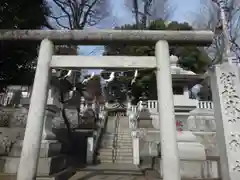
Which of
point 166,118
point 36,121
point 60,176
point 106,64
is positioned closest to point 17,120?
point 60,176

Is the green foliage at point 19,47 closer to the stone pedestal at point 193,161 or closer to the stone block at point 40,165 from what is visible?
the stone block at point 40,165

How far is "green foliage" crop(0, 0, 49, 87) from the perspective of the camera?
5.88m

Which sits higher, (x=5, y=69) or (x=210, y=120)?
(x=5, y=69)

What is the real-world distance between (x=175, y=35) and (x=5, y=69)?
5.26m

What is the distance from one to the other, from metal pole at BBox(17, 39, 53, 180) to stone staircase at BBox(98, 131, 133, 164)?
6.81 m

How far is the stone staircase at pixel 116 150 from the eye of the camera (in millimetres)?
10086

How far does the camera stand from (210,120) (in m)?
9.05

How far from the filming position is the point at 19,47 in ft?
20.2

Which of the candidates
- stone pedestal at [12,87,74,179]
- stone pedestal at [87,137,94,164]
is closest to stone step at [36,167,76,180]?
stone pedestal at [12,87,74,179]

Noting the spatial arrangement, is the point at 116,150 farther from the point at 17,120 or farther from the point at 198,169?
the point at 198,169

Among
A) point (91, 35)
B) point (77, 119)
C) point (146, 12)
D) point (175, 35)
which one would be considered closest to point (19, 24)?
point (91, 35)

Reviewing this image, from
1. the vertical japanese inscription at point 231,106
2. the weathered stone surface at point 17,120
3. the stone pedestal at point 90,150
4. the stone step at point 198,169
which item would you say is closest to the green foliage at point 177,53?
the stone pedestal at point 90,150

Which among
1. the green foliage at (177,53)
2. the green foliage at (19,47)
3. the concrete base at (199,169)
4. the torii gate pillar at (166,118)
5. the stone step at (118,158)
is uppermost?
the green foliage at (177,53)

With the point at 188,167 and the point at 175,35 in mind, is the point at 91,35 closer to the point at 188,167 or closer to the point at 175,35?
the point at 175,35
